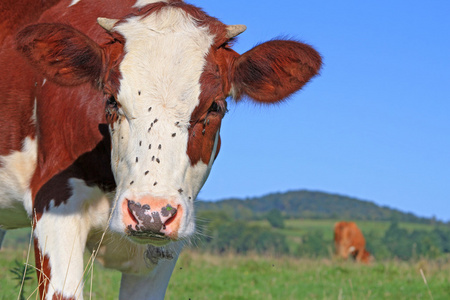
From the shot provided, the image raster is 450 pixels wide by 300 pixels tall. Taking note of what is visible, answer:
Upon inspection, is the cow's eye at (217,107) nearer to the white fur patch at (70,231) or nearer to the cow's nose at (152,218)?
the cow's nose at (152,218)

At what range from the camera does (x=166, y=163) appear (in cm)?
364

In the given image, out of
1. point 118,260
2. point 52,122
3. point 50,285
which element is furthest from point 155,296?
point 52,122

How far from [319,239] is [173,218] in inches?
2509

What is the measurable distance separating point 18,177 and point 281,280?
28.2 feet

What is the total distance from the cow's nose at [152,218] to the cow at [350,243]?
86.0 ft

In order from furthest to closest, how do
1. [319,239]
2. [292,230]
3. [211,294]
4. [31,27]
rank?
[292,230], [319,239], [211,294], [31,27]

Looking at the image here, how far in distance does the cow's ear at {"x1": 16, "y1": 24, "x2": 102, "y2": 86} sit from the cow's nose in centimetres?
125

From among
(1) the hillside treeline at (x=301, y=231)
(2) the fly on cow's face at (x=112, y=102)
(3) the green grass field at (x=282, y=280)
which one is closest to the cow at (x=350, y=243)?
(1) the hillside treeline at (x=301, y=231)

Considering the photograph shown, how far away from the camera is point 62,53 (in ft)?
14.2

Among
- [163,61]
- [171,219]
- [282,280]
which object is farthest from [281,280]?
[171,219]

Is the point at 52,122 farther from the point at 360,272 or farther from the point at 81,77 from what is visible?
the point at 360,272

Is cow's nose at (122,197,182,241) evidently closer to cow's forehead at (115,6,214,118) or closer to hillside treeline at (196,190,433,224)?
cow's forehead at (115,6,214,118)

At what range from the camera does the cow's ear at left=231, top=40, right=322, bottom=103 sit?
4406 millimetres

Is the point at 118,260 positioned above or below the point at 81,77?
below
